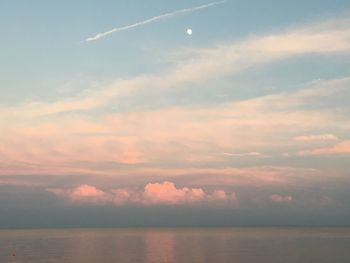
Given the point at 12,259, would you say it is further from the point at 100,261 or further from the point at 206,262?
the point at 206,262

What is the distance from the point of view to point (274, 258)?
11112 cm

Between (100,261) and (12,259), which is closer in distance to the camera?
(100,261)

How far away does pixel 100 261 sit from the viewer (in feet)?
348

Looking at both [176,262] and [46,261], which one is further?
[46,261]

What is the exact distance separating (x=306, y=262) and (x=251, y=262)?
11.4 meters

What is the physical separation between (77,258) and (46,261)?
25.3 feet

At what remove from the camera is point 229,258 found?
11362cm

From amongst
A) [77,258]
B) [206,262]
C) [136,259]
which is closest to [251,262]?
[206,262]

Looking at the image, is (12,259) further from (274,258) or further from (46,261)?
(274,258)

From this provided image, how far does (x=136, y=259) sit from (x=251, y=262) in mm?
26837

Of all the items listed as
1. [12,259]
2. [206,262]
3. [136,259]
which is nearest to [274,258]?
[206,262]

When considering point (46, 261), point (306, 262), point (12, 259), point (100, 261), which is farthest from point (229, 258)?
point (12, 259)

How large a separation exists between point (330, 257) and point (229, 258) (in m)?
23.1

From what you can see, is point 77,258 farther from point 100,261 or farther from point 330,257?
point 330,257
